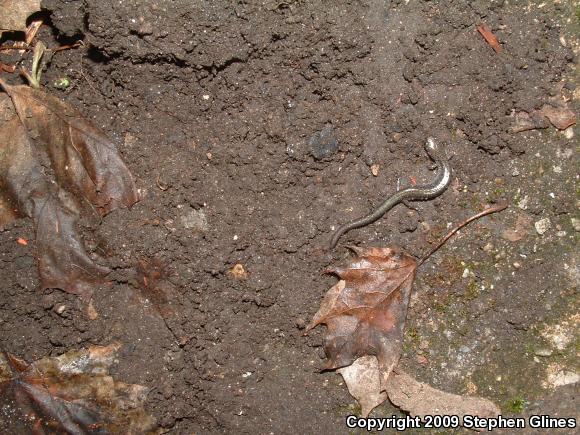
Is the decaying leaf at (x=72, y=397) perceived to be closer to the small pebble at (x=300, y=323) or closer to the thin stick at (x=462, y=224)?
the small pebble at (x=300, y=323)

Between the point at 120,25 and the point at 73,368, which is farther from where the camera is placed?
the point at 73,368

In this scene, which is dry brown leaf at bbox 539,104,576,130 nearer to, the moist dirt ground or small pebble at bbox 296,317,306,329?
the moist dirt ground

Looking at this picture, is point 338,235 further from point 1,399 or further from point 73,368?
point 1,399

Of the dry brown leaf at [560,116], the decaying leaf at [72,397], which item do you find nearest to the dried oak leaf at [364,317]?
the decaying leaf at [72,397]

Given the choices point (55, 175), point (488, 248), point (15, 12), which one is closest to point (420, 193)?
point (488, 248)

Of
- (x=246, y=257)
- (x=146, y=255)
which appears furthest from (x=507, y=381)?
(x=146, y=255)
